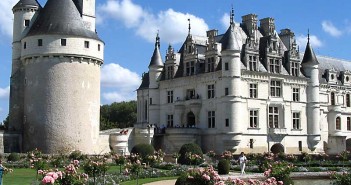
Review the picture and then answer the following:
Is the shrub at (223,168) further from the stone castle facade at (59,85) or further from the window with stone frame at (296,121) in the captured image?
the window with stone frame at (296,121)

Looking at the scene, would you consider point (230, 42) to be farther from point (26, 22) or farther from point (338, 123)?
point (338, 123)

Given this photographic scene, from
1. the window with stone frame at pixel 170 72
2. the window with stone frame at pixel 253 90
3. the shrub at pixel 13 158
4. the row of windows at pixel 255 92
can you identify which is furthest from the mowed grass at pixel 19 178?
the window with stone frame at pixel 170 72

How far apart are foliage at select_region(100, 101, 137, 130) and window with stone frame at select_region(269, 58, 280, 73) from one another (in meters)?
37.2

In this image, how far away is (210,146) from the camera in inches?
1683

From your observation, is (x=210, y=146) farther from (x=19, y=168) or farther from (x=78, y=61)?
(x=19, y=168)

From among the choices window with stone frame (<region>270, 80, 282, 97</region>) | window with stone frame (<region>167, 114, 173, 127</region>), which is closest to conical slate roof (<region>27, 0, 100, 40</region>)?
window with stone frame (<region>167, 114, 173, 127</region>)

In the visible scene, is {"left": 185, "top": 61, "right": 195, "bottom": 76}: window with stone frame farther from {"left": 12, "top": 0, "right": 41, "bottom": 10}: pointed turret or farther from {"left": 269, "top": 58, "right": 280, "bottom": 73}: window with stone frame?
{"left": 12, "top": 0, "right": 41, "bottom": 10}: pointed turret

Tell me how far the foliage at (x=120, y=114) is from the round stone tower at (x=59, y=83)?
4038cm

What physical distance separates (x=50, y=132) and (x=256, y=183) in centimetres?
2572

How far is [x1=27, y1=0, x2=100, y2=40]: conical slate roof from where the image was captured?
3697cm

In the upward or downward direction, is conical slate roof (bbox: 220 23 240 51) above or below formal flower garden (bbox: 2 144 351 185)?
above

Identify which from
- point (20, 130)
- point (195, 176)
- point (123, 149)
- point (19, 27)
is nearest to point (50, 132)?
point (20, 130)

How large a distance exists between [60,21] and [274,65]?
18947 millimetres

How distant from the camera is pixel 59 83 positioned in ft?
120
